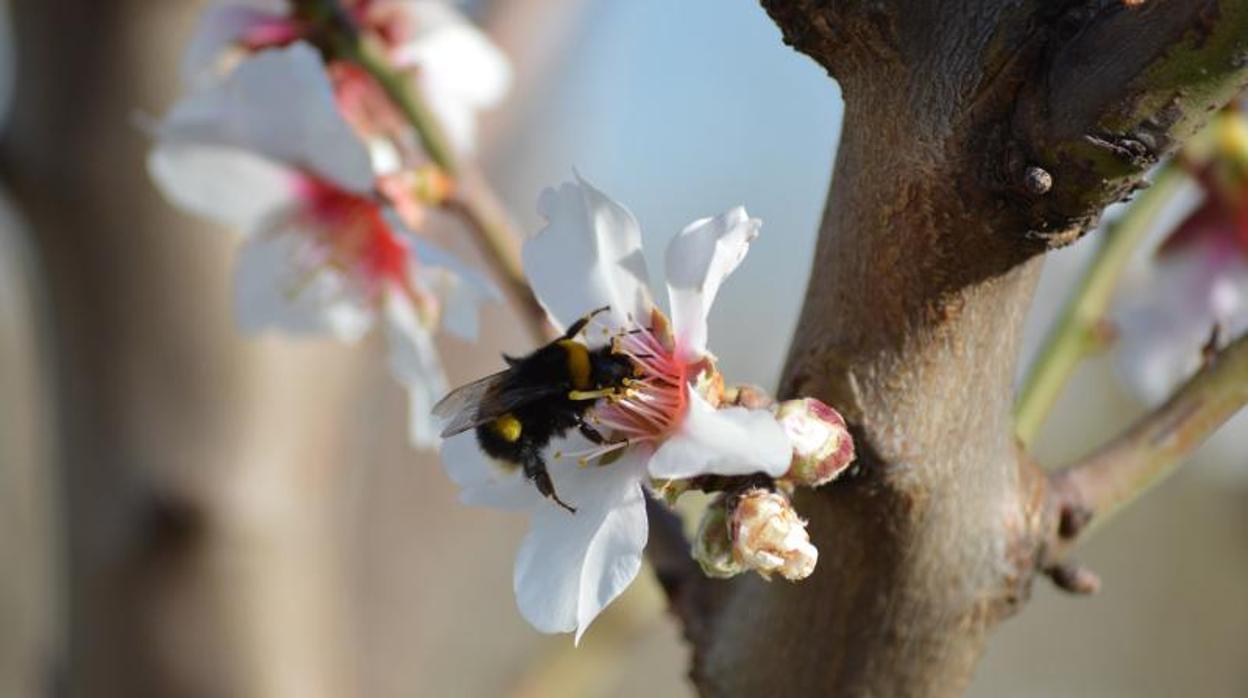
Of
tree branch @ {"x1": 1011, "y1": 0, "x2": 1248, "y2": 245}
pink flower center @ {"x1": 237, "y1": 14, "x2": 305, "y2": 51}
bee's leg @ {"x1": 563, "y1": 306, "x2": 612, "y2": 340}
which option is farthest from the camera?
pink flower center @ {"x1": 237, "y1": 14, "x2": 305, "y2": 51}

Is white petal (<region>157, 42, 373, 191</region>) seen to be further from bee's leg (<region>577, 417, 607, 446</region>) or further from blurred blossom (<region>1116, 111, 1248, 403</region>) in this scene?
blurred blossom (<region>1116, 111, 1248, 403</region>)

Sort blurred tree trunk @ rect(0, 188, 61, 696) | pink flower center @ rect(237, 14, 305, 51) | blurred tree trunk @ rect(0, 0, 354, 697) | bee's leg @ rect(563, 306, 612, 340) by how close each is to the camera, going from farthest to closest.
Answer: blurred tree trunk @ rect(0, 188, 61, 696) → blurred tree trunk @ rect(0, 0, 354, 697) → pink flower center @ rect(237, 14, 305, 51) → bee's leg @ rect(563, 306, 612, 340)

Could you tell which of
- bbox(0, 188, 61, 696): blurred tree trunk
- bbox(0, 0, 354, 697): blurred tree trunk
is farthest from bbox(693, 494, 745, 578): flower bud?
bbox(0, 188, 61, 696): blurred tree trunk

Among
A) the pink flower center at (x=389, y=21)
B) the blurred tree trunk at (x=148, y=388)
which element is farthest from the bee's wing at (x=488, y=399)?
the blurred tree trunk at (x=148, y=388)

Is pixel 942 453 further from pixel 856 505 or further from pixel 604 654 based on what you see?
pixel 604 654

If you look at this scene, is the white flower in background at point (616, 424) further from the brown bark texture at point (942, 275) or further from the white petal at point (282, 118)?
the white petal at point (282, 118)
